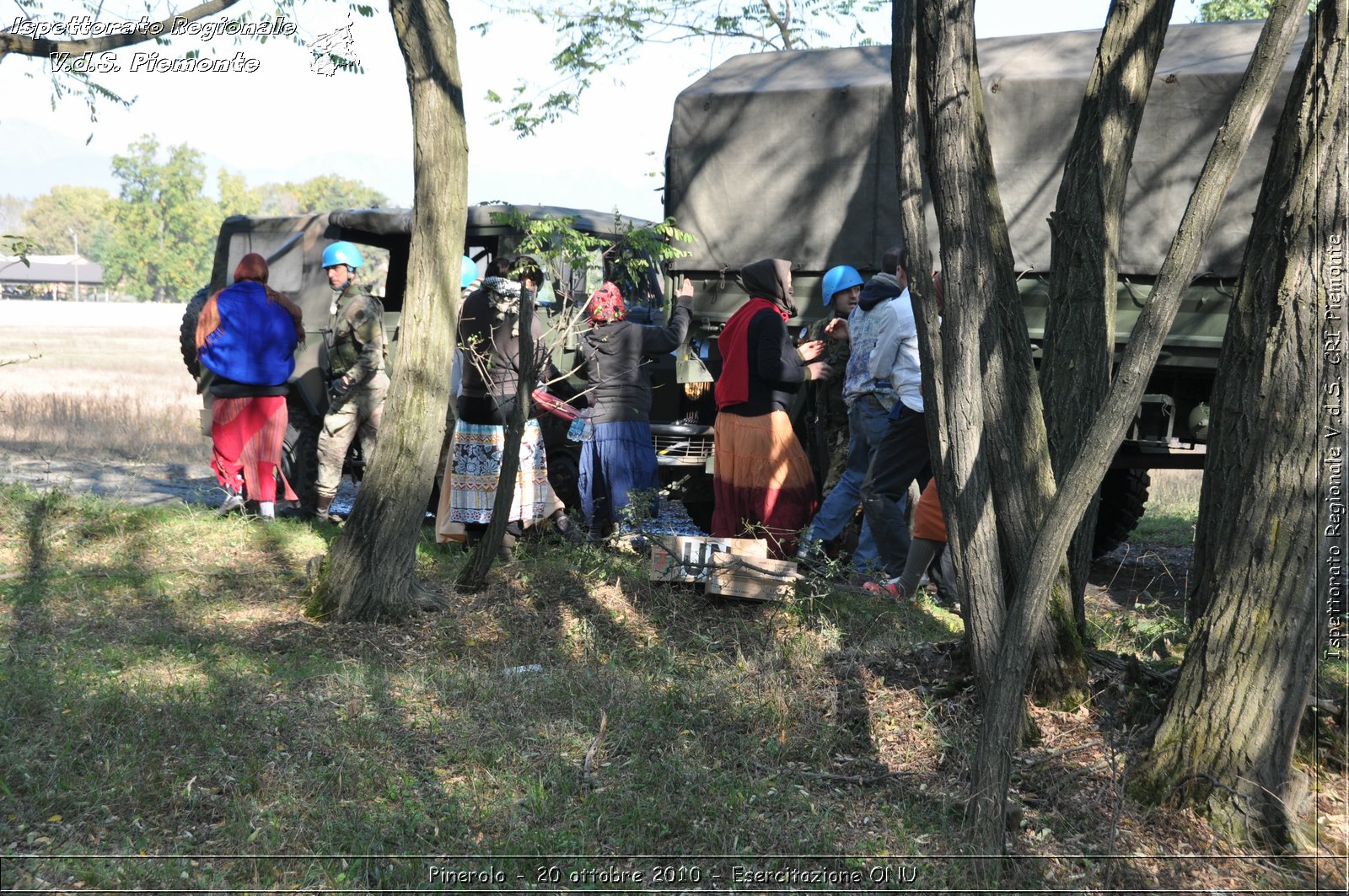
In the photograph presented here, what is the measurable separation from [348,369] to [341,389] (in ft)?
0.48

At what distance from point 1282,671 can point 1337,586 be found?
55.8 inches

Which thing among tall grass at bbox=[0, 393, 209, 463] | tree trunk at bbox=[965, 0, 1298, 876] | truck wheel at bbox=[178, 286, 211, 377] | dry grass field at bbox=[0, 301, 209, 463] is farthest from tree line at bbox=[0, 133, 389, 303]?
tree trunk at bbox=[965, 0, 1298, 876]

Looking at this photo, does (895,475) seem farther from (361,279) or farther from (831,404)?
(361,279)

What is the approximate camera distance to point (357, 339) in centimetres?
784

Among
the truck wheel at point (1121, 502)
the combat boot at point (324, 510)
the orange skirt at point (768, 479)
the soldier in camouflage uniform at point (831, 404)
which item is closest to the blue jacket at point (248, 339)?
the combat boot at point (324, 510)

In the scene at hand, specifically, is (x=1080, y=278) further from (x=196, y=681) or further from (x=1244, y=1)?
(x=1244, y=1)

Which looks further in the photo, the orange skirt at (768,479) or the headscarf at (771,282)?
the orange skirt at (768,479)

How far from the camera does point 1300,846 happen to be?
11.2 ft

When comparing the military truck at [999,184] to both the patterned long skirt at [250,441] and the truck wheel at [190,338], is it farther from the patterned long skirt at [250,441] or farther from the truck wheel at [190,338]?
the truck wheel at [190,338]

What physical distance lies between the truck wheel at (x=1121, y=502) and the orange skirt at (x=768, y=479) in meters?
2.30

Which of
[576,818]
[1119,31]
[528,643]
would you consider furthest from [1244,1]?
[576,818]

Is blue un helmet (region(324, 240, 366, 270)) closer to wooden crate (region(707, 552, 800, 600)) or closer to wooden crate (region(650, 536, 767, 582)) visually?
wooden crate (region(650, 536, 767, 582))

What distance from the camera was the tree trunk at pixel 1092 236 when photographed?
4332 mm

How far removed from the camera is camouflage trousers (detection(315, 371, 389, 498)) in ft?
25.9
